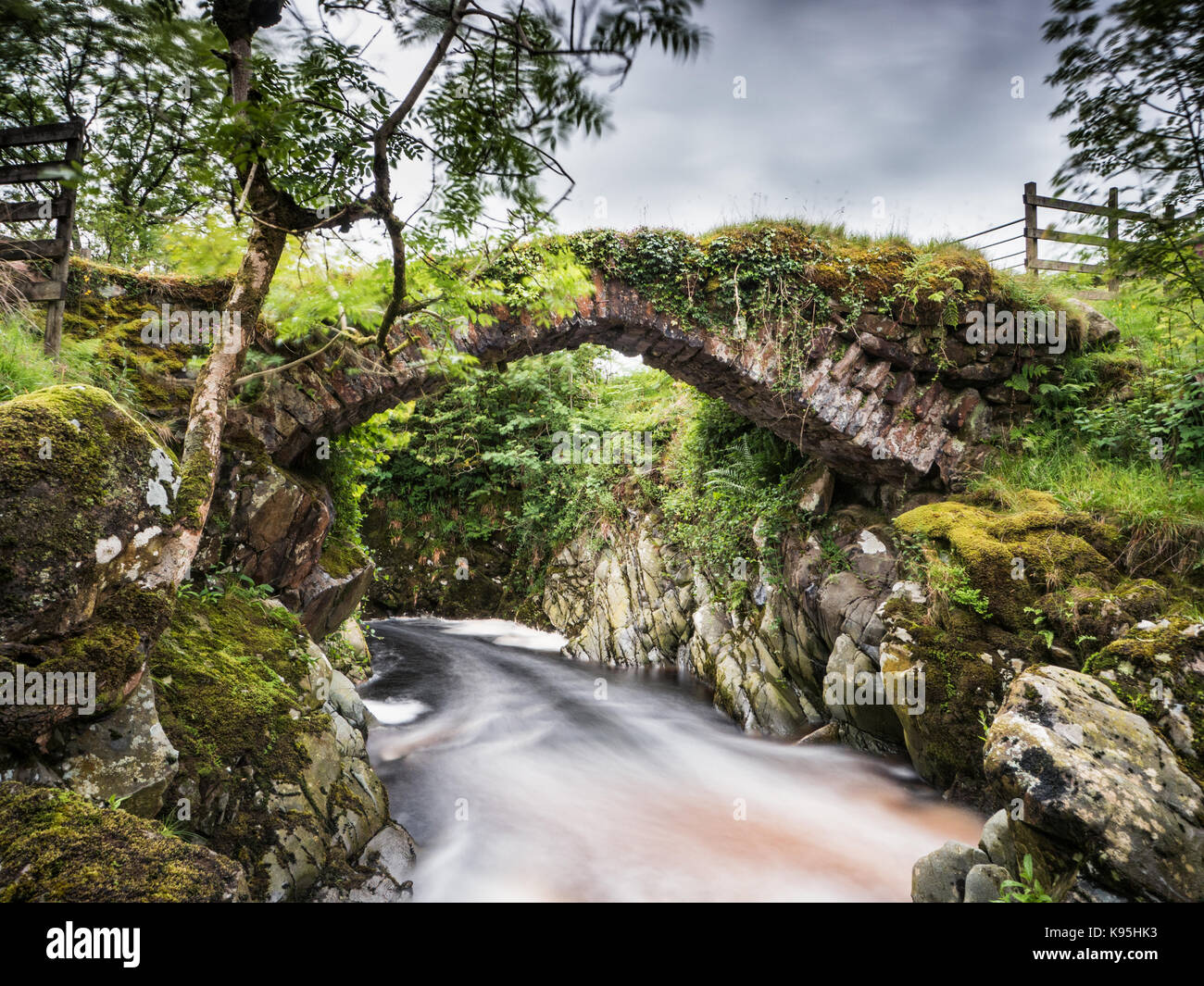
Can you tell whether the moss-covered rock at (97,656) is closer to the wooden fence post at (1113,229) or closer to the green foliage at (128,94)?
the green foliage at (128,94)

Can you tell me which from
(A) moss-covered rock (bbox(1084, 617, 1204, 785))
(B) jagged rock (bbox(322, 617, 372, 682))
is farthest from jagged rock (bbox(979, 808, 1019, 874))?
(B) jagged rock (bbox(322, 617, 372, 682))

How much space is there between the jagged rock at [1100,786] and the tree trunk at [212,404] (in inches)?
196

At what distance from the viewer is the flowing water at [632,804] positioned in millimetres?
4117

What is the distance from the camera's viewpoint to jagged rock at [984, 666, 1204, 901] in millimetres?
2676

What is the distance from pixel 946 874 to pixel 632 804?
9.41 feet

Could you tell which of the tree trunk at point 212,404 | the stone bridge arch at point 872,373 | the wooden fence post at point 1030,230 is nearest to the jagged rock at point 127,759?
the tree trunk at point 212,404

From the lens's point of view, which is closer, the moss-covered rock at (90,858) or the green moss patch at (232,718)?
the moss-covered rock at (90,858)

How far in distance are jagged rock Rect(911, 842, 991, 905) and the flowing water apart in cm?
70

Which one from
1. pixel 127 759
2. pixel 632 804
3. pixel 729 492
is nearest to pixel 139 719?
pixel 127 759

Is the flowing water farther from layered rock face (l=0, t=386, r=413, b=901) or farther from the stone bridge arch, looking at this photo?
the stone bridge arch

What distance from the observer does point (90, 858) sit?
188 cm

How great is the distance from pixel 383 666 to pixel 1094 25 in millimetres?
11273

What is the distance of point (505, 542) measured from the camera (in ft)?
47.8
